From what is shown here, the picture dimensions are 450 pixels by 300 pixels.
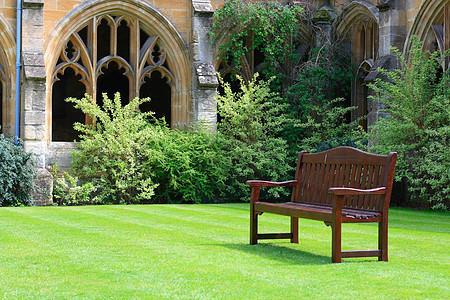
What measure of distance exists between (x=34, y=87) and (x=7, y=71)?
3.64ft

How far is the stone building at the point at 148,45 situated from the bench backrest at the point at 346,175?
7.69 metres

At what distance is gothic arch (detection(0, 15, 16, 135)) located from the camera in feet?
47.6

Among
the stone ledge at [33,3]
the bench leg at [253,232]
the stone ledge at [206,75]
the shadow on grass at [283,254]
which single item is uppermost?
the stone ledge at [33,3]

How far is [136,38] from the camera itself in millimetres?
15750

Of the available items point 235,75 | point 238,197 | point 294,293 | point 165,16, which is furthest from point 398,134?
point 294,293

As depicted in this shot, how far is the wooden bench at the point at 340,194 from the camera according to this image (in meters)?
5.92

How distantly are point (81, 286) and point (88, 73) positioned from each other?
11190 mm

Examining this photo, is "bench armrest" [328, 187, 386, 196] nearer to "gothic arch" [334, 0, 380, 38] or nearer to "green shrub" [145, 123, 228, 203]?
"green shrub" [145, 123, 228, 203]

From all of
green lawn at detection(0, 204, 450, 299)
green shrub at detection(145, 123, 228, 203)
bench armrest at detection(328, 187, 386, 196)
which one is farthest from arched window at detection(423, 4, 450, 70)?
bench armrest at detection(328, 187, 386, 196)

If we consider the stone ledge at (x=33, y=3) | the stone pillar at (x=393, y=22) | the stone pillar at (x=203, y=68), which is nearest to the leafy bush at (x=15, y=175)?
the stone ledge at (x=33, y=3)

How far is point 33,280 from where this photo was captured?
4.91 metres

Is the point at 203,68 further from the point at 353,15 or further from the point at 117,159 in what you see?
the point at 353,15

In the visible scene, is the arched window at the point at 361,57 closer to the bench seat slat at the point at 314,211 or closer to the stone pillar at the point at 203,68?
the stone pillar at the point at 203,68

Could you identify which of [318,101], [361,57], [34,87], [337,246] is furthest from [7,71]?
[337,246]
